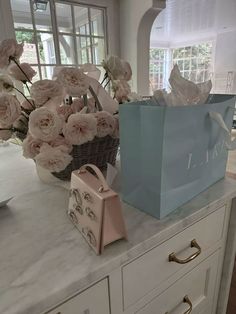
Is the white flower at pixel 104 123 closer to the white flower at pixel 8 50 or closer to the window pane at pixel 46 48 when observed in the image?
the white flower at pixel 8 50

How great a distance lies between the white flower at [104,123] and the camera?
645mm

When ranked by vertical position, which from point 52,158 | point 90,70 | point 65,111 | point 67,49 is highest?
point 67,49

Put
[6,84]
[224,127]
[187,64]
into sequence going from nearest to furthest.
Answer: [224,127] < [6,84] < [187,64]

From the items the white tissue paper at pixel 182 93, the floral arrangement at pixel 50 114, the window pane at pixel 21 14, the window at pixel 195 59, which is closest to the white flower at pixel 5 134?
the floral arrangement at pixel 50 114

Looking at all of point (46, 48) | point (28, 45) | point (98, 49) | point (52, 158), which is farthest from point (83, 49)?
point (52, 158)

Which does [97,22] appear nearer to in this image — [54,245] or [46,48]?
[46,48]

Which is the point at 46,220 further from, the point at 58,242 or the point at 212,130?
the point at 212,130

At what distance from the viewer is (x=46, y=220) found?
1.75ft

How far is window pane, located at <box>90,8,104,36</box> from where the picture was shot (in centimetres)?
236

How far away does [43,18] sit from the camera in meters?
2.15

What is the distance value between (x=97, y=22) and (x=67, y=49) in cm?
43

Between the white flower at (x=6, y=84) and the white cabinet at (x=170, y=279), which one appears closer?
the white cabinet at (x=170, y=279)

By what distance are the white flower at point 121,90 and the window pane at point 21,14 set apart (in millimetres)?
1807

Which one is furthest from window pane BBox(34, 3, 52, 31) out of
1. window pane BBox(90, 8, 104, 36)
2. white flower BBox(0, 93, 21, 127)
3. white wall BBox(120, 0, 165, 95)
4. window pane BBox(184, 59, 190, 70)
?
window pane BBox(184, 59, 190, 70)
